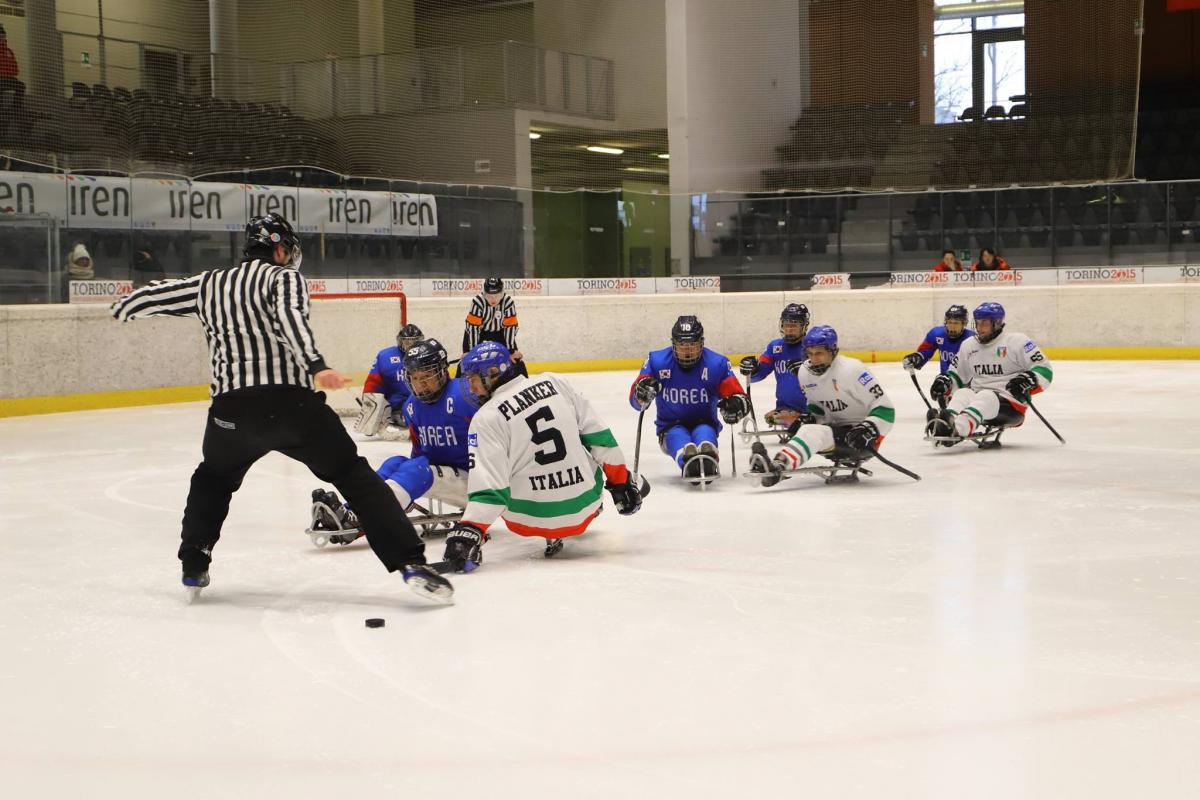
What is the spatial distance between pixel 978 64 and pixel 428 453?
1365cm

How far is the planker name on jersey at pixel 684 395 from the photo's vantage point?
7023 mm

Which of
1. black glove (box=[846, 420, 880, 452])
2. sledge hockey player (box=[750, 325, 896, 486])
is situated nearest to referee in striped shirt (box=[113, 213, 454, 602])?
sledge hockey player (box=[750, 325, 896, 486])

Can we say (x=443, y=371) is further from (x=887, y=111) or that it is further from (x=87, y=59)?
(x=887, y=111)

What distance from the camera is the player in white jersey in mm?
7676

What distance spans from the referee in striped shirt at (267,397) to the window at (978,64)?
1409 centimetres

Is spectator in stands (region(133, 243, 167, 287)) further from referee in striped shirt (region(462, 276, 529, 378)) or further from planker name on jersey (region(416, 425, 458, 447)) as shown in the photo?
planker name on jersey (region(416, 425, 458, 447))

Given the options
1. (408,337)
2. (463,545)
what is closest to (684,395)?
(408,337)

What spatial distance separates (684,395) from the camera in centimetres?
705

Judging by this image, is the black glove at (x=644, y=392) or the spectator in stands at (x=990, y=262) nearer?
the black glove at (x=644, y=392)

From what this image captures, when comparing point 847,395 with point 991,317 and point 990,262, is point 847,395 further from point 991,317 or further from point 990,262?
point 990,262

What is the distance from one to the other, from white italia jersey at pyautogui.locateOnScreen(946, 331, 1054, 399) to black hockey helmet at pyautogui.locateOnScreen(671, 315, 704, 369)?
209 cm

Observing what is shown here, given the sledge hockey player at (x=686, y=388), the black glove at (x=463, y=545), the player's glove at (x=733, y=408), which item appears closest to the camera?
the black glove at (x=463, y=545)

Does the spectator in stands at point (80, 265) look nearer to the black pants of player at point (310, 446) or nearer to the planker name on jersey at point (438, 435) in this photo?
the planker name on jersey at point (438, 435)

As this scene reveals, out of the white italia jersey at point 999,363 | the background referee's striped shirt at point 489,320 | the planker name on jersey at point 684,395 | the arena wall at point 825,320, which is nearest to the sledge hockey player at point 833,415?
the planker name on jersey at point 684,395
